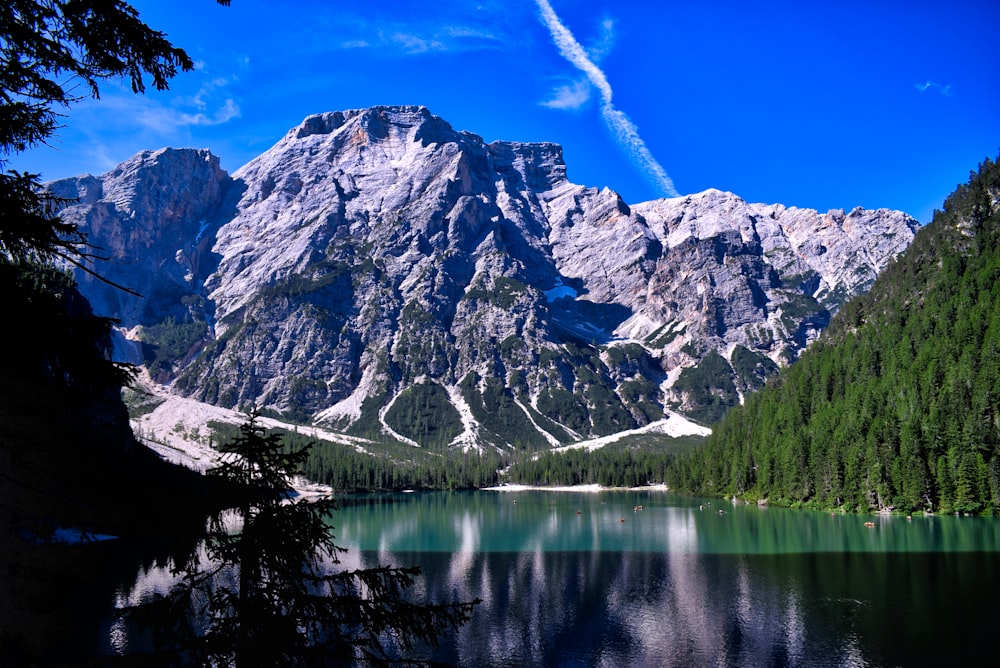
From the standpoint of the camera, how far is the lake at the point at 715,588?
4166cm

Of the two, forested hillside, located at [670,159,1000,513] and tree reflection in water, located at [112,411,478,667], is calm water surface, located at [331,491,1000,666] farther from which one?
tree reflection in water, located at [112,411,478,667]

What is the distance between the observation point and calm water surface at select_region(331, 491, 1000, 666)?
4162 cm

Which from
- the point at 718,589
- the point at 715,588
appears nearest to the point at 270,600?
the point at 718,589

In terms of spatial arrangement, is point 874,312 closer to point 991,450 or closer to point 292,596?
point 991,450

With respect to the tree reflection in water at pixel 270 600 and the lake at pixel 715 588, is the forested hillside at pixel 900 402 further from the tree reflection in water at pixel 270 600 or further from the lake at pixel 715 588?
the tree reflection in water at pixel 270 600

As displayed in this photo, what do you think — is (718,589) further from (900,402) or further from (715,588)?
(900,402)

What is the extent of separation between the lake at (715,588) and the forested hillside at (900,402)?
1051cm

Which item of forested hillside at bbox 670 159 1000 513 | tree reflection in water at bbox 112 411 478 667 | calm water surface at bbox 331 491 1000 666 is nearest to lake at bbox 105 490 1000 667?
calm water surface at bbox 331 491 1000 666

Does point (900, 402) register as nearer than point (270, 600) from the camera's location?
No

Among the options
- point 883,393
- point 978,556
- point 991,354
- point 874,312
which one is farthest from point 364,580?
point 874,312

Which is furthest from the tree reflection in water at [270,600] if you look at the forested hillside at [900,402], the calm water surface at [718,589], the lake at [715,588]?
the forested hillside at [900,402]

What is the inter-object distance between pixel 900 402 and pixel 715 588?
87.0 m

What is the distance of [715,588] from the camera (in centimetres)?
5912

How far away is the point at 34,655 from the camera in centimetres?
809
